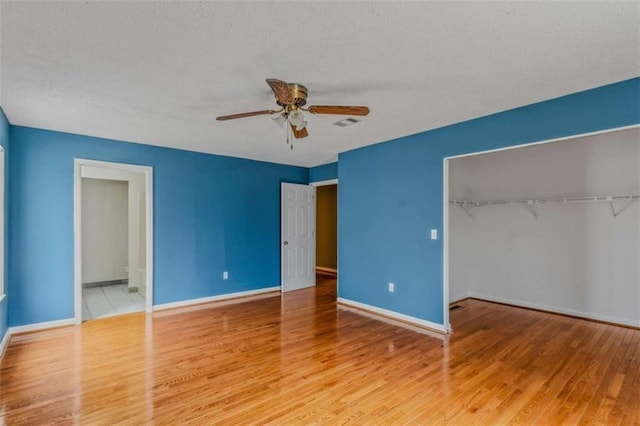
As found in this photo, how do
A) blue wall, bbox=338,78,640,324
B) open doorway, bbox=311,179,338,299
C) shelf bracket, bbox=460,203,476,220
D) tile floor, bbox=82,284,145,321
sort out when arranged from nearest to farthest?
blue wall, bbox=338,78,640,324 → tile floor, bbox=82,284,145,321 → shelf bracket, bbox=460,203,476,220 → open doorway, bbox=311,179,338,299

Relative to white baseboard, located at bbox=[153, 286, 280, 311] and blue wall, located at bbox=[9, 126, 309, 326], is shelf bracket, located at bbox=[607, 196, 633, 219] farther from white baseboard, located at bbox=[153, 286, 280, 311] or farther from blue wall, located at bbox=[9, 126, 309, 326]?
white baseboard, located at bbox=[153, 286, 280, 311]

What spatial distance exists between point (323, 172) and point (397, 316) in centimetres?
311

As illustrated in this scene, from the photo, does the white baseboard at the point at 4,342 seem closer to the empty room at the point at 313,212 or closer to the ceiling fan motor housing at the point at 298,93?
the empty room at the point at 313,212

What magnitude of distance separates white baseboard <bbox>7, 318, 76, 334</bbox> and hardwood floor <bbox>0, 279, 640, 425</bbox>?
0.38 ft

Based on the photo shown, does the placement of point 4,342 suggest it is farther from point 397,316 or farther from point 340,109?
point 397,316

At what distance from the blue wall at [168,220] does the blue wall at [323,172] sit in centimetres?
16

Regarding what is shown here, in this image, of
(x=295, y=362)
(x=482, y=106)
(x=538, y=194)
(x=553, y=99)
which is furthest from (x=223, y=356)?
(x=538, y=194)

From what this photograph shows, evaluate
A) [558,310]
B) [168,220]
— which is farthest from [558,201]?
[168,220]

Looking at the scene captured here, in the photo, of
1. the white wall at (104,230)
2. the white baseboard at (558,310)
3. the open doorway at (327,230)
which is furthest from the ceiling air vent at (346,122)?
the white wall at (104,230)

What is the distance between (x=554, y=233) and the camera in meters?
4.57

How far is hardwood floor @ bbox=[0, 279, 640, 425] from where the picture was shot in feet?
7.29

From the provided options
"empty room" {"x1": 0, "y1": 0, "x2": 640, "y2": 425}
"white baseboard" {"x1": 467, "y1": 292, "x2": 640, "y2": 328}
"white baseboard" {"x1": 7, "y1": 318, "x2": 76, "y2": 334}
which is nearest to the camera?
"empty room" {"x1": 0, "y1": 0, "x2": 640, "y2": 425}

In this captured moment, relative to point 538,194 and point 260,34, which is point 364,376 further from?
point 538,194

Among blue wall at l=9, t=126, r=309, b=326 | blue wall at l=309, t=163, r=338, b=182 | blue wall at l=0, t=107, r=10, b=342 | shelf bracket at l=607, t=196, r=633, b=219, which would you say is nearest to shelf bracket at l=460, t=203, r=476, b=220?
shelf bracket at l=607, t=196, r=633, b=219
